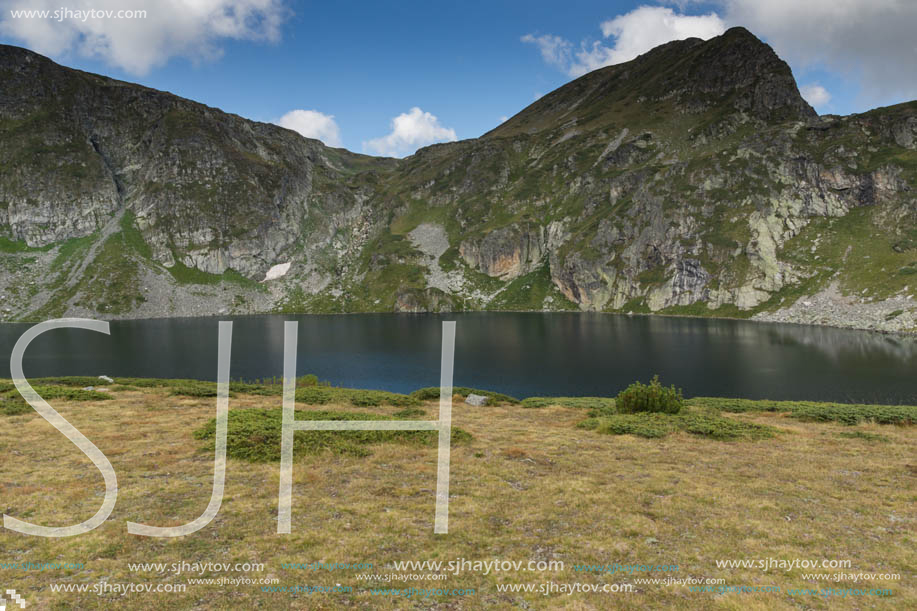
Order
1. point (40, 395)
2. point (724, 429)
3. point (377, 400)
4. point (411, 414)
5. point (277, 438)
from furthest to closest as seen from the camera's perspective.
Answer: point (377, 400) < point (411, 414) < point (40, 395) < point (724, 429) < point (277, 438)

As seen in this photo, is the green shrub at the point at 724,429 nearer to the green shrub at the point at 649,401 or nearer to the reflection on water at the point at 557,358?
the green shrub at the point at 649,401

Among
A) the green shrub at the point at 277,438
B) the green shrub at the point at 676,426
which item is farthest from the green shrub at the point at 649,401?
the green shrub at the point at 277,438

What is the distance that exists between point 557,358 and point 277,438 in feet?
198

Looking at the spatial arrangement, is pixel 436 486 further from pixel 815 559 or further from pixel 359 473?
pixel 815 559

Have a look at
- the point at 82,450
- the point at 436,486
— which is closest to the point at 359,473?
the point at 436,486

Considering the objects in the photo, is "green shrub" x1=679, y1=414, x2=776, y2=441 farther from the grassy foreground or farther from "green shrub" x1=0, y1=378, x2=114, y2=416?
"green shrub" x1=0, y1=378, x2=114, y2=416

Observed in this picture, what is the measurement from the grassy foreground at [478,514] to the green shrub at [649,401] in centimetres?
594

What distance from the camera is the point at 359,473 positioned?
17.3 metres

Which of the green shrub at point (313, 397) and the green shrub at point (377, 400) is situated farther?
the green shrub at point (377, 400)

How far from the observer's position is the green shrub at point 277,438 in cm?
1906

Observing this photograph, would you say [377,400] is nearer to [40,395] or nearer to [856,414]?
[40,395]

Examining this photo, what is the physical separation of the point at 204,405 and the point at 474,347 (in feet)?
199

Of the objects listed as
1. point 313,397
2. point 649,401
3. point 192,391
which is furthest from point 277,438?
point 649,401

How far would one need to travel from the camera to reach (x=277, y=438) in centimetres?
2034
